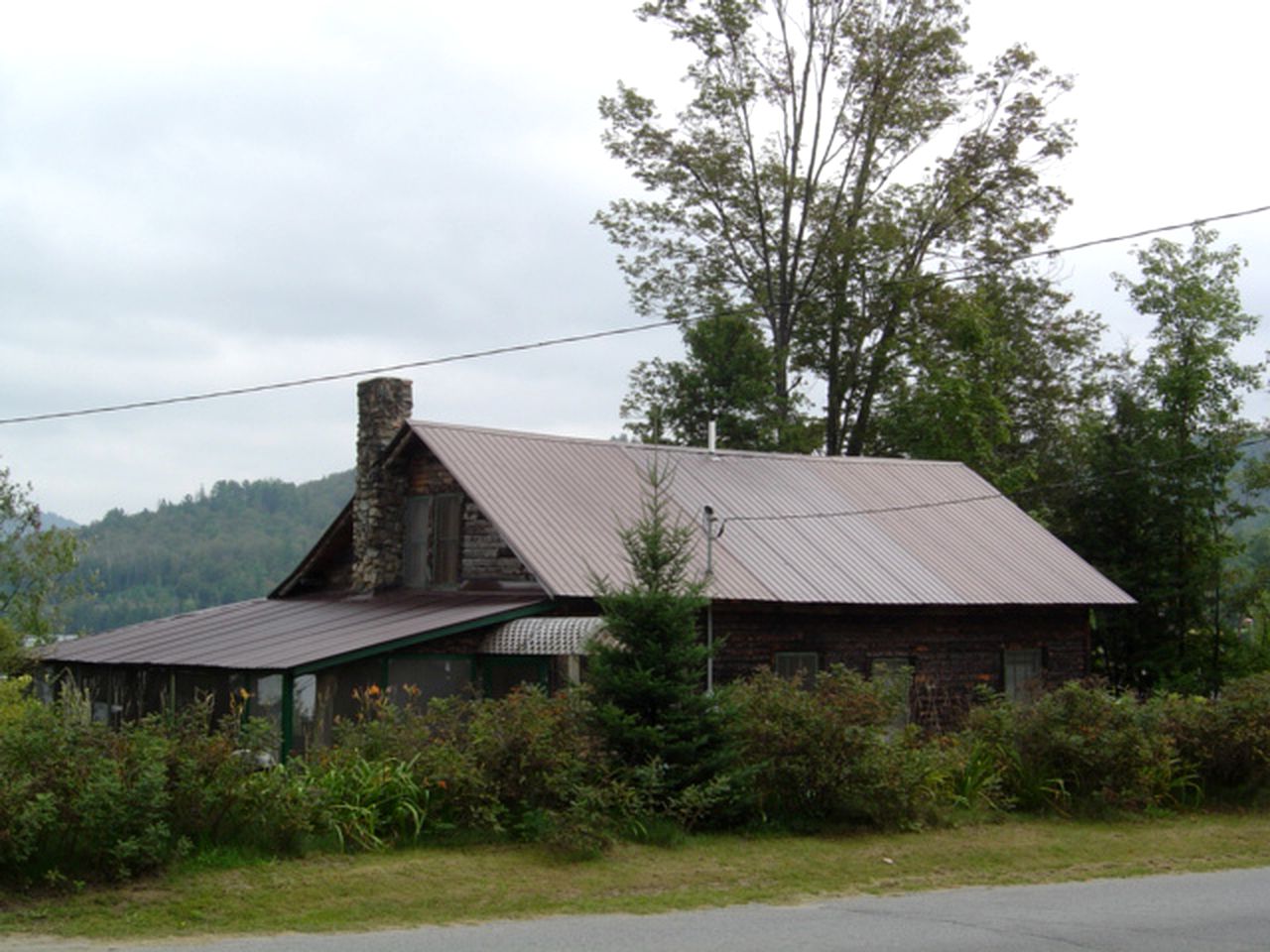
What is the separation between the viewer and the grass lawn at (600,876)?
11016 millimetres

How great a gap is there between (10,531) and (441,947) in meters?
36.3

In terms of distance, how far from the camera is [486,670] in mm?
21094

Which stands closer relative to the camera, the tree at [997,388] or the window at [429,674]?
the window at [429,674]

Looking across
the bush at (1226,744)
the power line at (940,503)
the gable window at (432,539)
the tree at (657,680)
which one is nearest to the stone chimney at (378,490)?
the gable window at (432,539)

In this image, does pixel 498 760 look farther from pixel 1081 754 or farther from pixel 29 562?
pixel 29 562

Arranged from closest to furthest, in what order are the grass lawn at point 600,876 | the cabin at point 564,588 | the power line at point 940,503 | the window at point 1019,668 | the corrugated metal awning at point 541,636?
the grass lawn at point 600,876, the corrugated metal awning at point 541,636, the cabin at point 564,588, the power line at point 940,503, the window at point 1019,668

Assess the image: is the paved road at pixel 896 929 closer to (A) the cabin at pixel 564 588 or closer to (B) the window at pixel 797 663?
(A) the cabin at pixel 564 588

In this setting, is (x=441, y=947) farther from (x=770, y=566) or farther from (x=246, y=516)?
(x=246, y=516)

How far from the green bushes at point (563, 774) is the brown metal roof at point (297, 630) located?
10.5 ft

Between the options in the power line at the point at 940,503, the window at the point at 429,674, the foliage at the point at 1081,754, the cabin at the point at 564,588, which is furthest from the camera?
the power line at the point at 940,503

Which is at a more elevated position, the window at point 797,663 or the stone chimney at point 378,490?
the stone chimney at point 378,490

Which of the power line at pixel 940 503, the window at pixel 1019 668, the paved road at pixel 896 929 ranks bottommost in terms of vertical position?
the paved road at pixel 896 929

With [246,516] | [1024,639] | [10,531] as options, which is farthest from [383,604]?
[246,516]

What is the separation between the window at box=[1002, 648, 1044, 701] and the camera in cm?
2714
